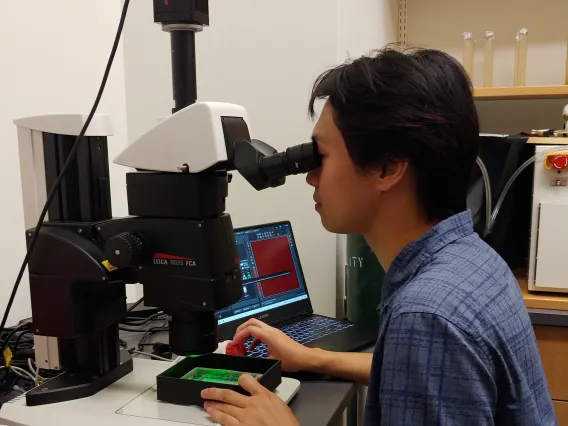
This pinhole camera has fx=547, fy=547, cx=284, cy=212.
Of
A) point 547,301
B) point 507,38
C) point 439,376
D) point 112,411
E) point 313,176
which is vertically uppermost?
point 507,38

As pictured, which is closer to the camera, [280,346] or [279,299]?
[280,346]

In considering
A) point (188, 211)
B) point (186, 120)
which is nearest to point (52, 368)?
point (188, 211)

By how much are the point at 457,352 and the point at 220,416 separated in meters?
0.40

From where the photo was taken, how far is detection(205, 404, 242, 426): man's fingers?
2.82 feet

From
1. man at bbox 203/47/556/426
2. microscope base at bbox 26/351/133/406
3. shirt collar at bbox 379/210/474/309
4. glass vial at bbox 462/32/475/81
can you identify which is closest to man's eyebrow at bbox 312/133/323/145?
man at bbox 203/47/556/426

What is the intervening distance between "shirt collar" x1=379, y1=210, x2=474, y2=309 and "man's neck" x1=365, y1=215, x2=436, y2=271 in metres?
0.02

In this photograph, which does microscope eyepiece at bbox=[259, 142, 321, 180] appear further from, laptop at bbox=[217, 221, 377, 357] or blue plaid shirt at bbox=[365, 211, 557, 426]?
laptop at bbox=[217, 221, 377, 357]

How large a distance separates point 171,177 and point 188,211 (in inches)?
2.3

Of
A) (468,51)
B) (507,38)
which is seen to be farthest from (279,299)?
(507,38)

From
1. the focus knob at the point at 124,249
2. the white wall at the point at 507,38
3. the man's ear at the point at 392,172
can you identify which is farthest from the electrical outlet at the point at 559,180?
the focus knob at the point at 124,249

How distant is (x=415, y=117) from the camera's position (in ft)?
2.78

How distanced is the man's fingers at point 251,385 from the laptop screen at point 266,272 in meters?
0.46

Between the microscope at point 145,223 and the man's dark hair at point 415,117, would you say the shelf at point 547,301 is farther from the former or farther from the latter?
the microscope at point 145,223

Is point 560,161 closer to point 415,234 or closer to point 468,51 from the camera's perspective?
point 468,51
